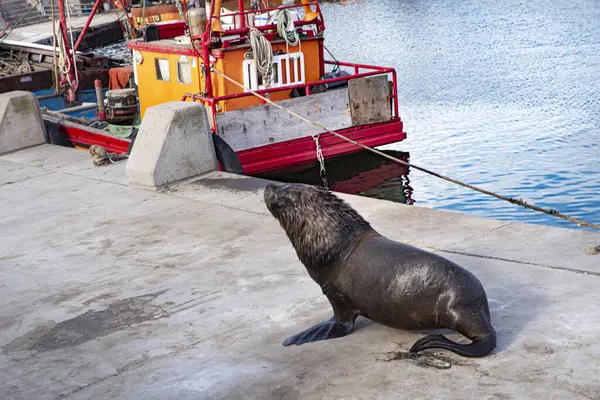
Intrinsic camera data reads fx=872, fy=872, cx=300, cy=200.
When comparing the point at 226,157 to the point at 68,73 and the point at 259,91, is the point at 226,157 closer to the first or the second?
the point at 259,91

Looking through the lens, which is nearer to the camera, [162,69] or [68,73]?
[162,69]

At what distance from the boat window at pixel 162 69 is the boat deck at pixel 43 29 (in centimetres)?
2747

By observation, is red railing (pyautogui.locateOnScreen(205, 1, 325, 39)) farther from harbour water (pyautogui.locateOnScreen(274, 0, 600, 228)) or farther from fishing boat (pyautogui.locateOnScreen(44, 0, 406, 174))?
harbour water (pyautogui.locateOnScreen(274, 0, 600, 228))

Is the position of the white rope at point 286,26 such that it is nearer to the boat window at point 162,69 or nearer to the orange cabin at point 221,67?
the orange cabin at point 221,67

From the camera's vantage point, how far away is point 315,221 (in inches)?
229

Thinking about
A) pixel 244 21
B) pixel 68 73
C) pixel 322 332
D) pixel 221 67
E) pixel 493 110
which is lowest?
pixel 493 110

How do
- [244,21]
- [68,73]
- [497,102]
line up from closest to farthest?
1. [244,21]
2. [68,73]
3. [497,102]

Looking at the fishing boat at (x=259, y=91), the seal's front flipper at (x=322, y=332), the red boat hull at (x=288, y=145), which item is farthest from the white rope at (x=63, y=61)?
the seal's front flipper at (x=322, y=332)

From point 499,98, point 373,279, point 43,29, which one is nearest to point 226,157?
point 373,279

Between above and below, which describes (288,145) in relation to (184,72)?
below

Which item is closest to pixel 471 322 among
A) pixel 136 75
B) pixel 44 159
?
pixel 44 159

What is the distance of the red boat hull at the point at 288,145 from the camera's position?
14854 millimetres

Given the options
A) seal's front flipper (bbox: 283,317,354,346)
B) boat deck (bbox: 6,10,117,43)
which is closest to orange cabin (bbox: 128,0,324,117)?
seal's front flipper (bbox: 283,317,354,346)

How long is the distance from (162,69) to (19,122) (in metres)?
3.56
